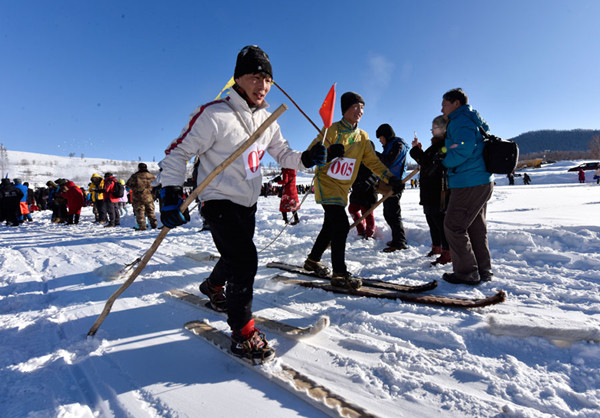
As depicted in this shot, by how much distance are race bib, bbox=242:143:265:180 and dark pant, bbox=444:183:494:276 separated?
6.99ft

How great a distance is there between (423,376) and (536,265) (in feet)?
8.94

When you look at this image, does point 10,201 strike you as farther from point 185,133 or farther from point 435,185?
point 435,185

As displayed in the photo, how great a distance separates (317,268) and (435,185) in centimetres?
198

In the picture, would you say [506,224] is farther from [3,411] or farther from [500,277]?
[3,411]

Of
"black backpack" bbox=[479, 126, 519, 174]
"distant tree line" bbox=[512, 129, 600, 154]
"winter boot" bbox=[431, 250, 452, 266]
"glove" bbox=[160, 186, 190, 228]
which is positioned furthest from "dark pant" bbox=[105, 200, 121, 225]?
"distant tree line" bbox=[512, 129, 600, 154]

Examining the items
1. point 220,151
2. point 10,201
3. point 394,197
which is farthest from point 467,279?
point 10,201

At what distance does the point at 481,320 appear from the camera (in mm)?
2246

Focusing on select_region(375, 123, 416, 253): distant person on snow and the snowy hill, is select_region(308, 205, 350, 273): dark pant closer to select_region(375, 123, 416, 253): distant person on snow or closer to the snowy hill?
select_region(375, 123, 416, 253): distant person on snow

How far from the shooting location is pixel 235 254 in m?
1.91

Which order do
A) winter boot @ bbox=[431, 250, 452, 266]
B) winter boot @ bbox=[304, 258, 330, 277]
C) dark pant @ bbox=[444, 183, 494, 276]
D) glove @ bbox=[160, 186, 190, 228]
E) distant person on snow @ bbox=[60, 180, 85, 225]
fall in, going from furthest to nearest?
distant person on snow @ bbox=[60, 180, 85, 225] < winter boot @ bbox=[431, 250, 452, 266] < winter boot @ bbox=[304, 258, 330, 277] < dark pant @ bbox=[444, 183, 494, 276] < glove @ bbox=[160, 186, 190, 228]

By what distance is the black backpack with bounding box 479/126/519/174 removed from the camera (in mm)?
2830

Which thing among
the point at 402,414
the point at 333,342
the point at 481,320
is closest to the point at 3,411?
the point at 333,342

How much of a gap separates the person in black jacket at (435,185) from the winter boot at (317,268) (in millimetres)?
1485

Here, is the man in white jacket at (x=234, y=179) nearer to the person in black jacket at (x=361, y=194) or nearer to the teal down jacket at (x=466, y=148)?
the teal down jacket at (x=466, y=148)
